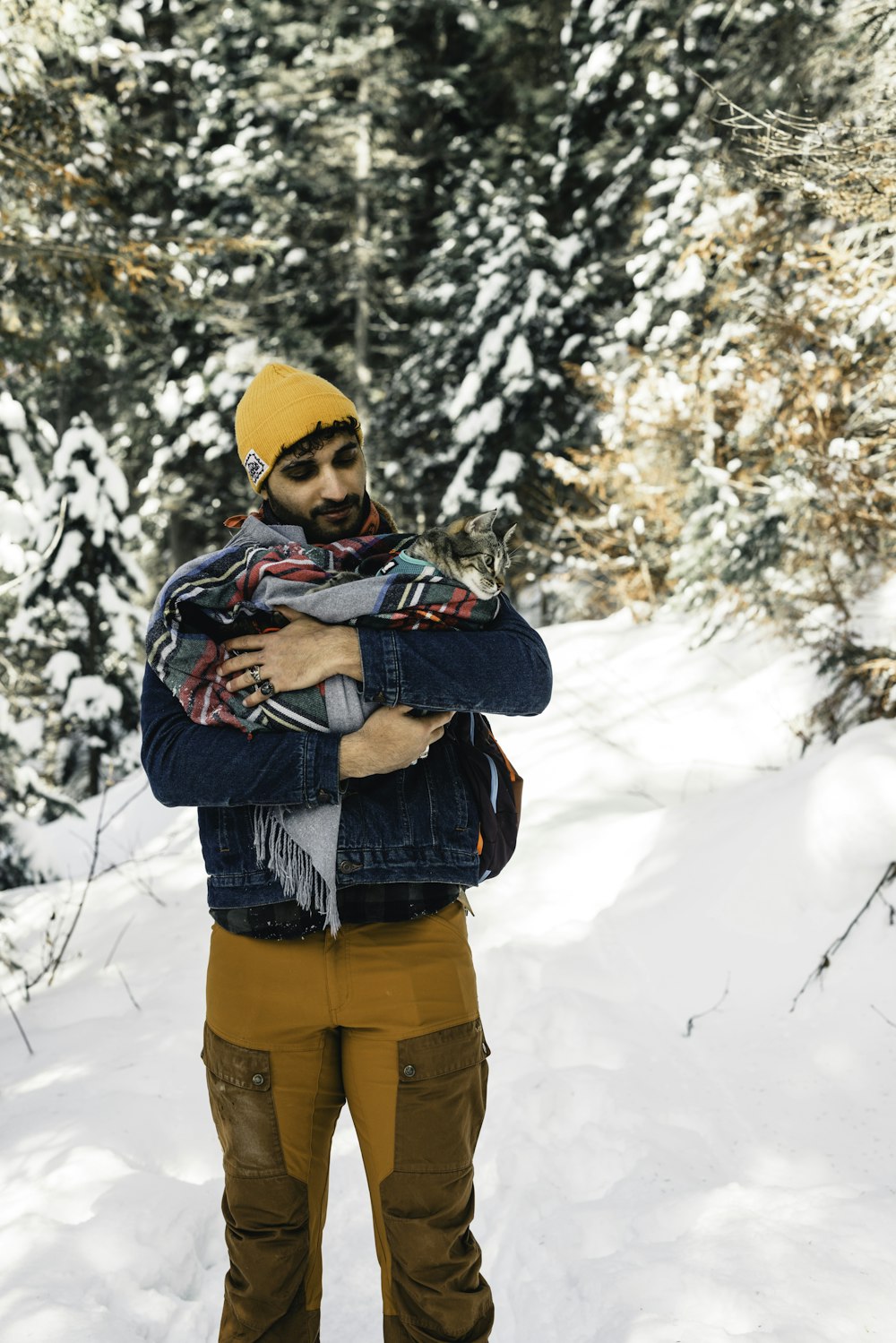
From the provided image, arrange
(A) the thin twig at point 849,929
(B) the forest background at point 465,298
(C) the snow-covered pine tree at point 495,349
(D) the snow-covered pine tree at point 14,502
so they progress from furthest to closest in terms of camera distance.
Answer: (C) the snow-covered pine tree at point 495,349, (D) the snow-covered pine tree at point 14,502, (B) the forest background at point 465,298, (A) the thin twig at point 849,929

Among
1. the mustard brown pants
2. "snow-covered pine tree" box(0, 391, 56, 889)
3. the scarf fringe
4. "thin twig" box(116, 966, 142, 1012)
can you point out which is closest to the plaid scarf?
the scarf fringe

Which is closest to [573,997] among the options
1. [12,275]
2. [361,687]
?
[361,687]

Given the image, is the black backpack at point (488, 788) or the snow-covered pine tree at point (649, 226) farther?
the snow-covered pine tree at point (649, 226)

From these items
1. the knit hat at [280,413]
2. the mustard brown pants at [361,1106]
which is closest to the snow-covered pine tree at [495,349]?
the knit hat at [280,413]

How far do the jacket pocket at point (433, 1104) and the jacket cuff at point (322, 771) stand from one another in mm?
498

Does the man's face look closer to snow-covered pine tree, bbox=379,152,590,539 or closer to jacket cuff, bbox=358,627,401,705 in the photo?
jacket cuff, bbox=358,627,401,705

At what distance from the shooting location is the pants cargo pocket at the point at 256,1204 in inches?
71.1

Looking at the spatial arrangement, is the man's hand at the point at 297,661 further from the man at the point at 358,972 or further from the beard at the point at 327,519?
the beard at the point at 327,519

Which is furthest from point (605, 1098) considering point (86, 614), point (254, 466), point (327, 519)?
point (86, 614)

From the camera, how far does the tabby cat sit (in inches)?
74.5

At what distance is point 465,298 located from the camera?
51.4 ft

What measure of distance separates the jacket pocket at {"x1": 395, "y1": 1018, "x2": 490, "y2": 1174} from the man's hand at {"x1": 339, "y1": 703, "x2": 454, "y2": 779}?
1.74 ft

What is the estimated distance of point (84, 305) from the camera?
6.67 meters

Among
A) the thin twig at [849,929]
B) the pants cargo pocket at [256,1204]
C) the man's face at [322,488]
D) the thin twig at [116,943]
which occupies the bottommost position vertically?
the thin twig at [116,943]
